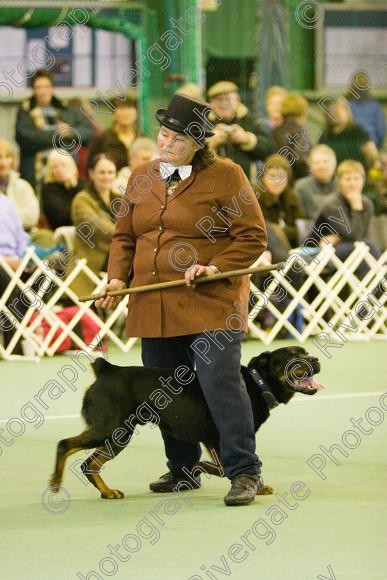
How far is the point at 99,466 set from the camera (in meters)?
5.23

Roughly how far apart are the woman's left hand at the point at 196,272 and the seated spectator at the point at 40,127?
655cm

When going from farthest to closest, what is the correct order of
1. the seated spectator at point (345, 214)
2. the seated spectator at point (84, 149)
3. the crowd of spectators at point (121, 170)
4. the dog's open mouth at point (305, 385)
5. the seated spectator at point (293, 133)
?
the seated spectator at point (293, 133), the seated spectator at point (84, 149), the seated spectator at point (345, 214), the crowd of spectators at point (121, 170), the dog's open mouth at point (305, 385)

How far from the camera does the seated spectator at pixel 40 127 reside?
1136 cm

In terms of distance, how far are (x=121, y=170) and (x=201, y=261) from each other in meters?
6.20

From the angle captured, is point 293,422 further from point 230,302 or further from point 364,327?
point 364,327

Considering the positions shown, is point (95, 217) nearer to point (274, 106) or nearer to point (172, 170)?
point (274, 106)

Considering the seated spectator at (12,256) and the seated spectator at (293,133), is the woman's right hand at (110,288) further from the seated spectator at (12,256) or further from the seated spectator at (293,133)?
the seated spectator at (293,133)

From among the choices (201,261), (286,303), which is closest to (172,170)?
(201,261)

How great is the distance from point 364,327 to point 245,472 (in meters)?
6.33

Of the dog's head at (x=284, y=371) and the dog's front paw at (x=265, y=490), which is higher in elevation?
the dog's head at (x=284, y=371)

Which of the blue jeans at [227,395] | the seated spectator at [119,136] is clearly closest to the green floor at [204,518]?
the blue jeans at [227,395]

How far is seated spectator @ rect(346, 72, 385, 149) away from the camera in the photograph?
1377cm

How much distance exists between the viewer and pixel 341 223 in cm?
1130

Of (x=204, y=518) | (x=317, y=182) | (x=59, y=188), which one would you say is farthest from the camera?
(x=317, y=182)
